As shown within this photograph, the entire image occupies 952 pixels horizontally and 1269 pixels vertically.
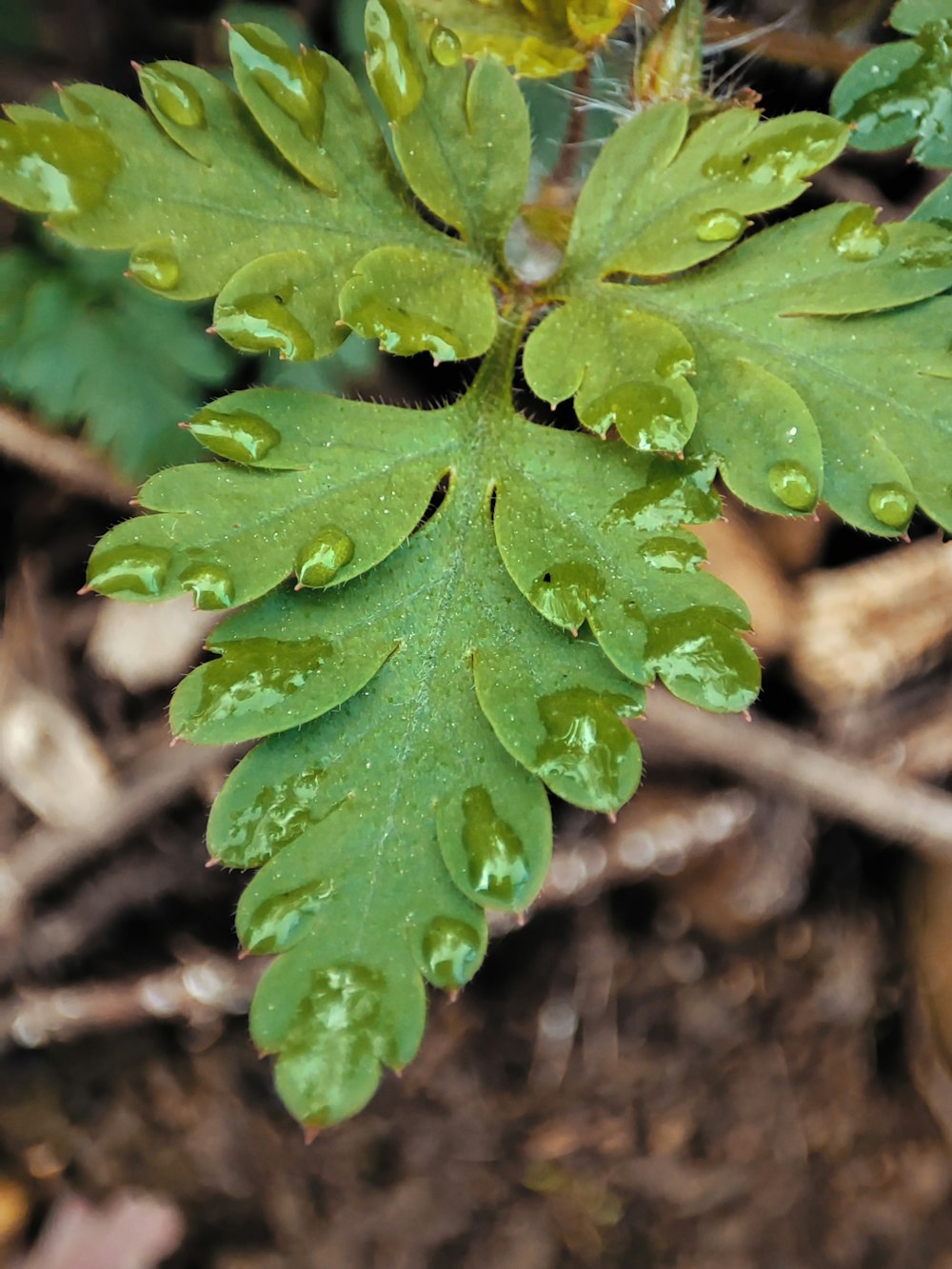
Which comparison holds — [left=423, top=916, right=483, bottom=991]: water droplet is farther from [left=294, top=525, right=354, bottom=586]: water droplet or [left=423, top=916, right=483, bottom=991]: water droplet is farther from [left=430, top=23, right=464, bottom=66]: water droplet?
[left=430, top=23, right=464, bottom=66]: water droplet

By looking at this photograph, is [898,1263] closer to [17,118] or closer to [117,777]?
[117,777]

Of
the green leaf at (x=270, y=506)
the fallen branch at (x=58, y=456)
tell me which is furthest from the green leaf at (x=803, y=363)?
the fallen branch at (x=58, y=456)

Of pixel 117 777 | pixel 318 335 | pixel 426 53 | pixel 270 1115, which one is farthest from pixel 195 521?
pixel 270 1115

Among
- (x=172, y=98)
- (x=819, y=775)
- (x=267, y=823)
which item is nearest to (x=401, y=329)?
(x=172, y=98)

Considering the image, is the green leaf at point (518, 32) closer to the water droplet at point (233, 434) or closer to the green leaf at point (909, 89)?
the green leaf at point (909, 89)

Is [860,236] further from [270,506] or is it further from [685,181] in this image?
[270,506]

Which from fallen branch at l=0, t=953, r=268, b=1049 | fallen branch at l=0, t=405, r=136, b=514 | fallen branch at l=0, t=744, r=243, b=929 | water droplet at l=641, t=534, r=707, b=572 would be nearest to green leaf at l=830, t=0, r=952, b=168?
water droplet at l=641, t=534, r=707, b=572
